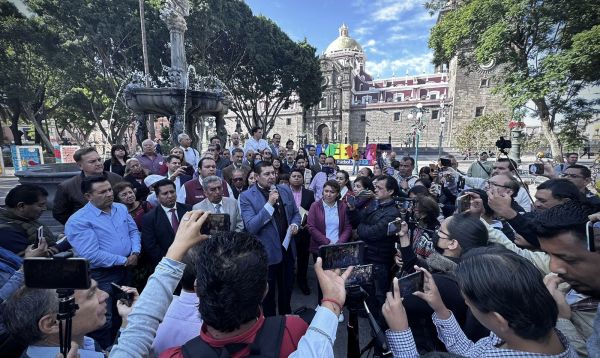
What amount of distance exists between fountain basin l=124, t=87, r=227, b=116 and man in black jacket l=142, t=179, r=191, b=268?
6.15 m

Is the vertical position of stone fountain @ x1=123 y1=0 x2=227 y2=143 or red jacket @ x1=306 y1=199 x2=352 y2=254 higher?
stone fountain @ x1=123 y1=0 x2=227 y2=143

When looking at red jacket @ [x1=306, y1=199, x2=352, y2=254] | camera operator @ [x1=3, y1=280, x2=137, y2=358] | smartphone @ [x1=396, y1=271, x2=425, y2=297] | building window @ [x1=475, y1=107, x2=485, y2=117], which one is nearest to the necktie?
red jacket @ [x1=306, y1=199, x2=352, y2=254]

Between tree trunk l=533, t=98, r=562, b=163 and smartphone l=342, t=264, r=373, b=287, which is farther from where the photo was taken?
tree trunk l=533, t=98, r=562, b=163

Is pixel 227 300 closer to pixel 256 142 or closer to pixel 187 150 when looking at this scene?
pixel 187 150

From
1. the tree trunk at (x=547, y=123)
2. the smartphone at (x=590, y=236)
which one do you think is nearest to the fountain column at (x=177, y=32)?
the smartphone at (x=590, y=236)

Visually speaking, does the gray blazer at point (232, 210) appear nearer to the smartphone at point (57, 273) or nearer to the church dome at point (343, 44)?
the smartphone at point (57, 273)

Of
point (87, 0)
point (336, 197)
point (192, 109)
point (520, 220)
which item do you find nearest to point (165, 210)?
point (336, 197)

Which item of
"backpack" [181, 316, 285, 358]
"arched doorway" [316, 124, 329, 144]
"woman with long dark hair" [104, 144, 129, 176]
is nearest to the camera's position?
"backpack" [181, 316, 285, 358]

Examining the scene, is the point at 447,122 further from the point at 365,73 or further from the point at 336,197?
the point at 336,197

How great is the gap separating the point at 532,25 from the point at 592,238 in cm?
1951

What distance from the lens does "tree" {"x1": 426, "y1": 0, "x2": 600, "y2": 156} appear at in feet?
43.2

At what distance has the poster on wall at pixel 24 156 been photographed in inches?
647

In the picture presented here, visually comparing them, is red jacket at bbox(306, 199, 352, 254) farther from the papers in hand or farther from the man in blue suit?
the papers in hand

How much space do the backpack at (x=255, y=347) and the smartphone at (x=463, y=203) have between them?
98.7 inches
